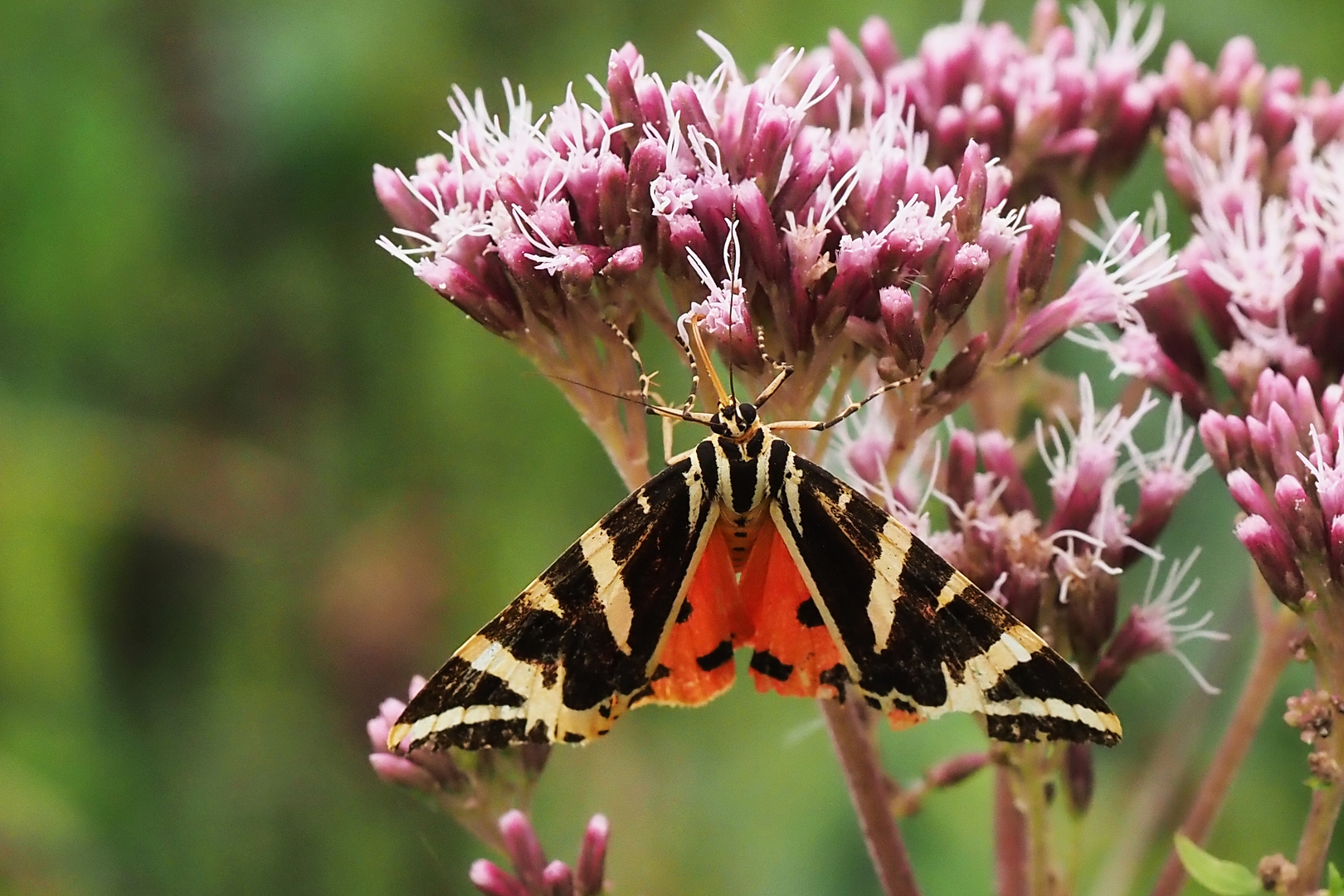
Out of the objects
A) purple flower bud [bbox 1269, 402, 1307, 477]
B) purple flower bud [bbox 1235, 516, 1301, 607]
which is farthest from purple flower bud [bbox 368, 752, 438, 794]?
purple flower bud [bbox 1269, 402, 1307, 477]

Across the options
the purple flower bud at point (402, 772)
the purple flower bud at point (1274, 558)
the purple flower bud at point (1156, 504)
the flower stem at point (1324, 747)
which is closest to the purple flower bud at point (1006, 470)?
the purple flower bud at point (1156, 504)

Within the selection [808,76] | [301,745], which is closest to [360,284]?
[301,745]

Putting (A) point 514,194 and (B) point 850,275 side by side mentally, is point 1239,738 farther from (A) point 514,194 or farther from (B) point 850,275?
(A) point 514,194

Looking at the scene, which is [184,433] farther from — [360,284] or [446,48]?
[446,48]

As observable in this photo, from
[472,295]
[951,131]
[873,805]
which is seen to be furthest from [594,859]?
[951,131]

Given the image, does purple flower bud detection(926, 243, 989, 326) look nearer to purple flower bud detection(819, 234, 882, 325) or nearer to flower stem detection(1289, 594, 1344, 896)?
purple flower bud detection(819, 234, 882, 325)

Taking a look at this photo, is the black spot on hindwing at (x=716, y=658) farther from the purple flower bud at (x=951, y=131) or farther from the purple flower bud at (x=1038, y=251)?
the purple flower bud at (x=951, y=131)
